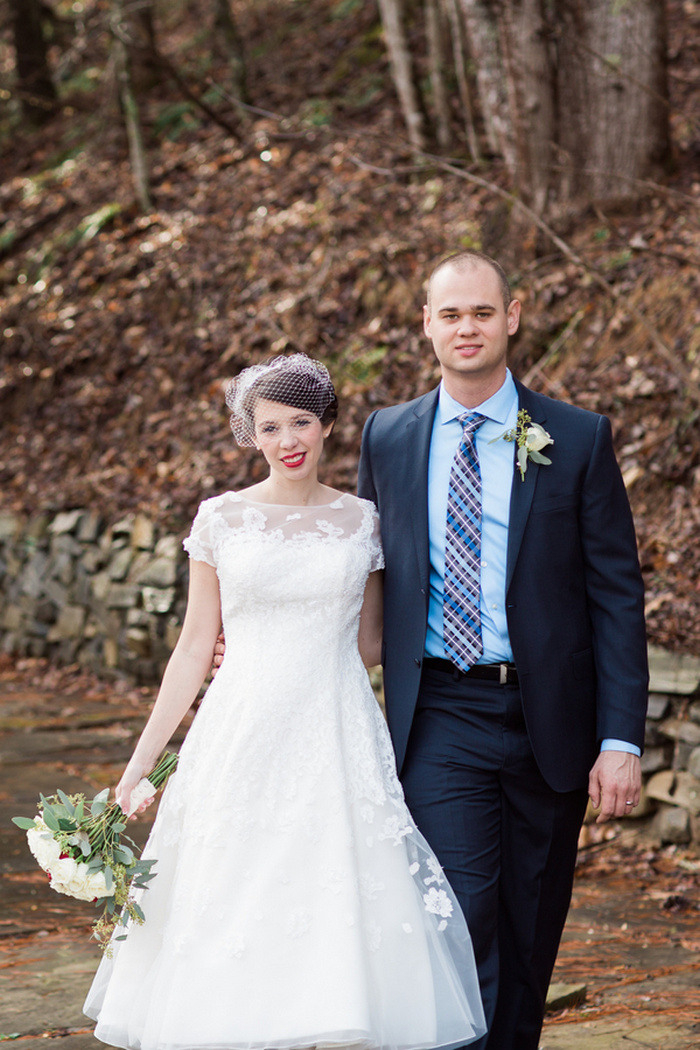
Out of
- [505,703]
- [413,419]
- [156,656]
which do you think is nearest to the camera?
[505,703]

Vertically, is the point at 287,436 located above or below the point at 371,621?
above

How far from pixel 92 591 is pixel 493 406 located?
7015 mm

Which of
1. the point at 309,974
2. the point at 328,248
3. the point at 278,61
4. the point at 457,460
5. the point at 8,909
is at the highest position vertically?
the point at 278,61

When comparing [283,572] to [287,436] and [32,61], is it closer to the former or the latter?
[287,436]

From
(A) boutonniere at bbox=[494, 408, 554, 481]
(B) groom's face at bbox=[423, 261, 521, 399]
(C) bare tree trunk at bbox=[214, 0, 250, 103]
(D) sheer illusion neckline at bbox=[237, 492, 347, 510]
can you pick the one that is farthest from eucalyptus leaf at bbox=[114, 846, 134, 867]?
(C) bare tree trunk at bbox=[214, 0, 250, 103]

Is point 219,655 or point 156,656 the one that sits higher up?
point 219,655

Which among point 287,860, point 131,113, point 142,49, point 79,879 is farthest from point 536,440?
point 142,49

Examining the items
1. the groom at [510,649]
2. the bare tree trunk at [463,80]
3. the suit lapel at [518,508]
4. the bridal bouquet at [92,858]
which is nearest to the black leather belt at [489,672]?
the groom at [510,649]

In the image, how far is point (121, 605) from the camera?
9.51 m

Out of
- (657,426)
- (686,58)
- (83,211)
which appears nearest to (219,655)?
(657,426)

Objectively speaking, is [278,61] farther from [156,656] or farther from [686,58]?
[156,656]

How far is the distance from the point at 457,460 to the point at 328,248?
7.22 meters

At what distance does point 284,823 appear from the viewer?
120 inches

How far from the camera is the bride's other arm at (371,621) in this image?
3.58 meters
